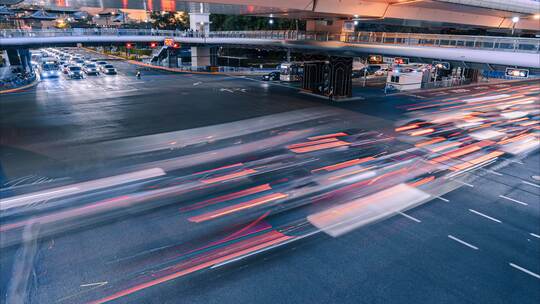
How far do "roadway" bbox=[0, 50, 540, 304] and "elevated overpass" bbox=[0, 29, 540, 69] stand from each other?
18.6 ft

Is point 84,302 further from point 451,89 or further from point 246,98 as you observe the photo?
point 451,89

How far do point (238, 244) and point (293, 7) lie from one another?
2076cm

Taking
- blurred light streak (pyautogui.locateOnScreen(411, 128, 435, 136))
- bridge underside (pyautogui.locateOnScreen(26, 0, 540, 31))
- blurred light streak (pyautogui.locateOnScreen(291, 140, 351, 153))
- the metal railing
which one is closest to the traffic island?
the metal railing

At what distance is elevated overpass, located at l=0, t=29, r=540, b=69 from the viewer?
17.5m

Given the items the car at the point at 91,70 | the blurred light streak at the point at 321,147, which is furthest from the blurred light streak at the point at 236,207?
the car at the point at 91,70

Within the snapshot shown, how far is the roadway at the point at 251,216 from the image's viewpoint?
915cm

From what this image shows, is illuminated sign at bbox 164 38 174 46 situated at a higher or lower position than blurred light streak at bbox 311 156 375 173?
higher

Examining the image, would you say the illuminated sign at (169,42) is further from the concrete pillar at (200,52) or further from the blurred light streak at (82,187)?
the blurred light streak at (82,187)

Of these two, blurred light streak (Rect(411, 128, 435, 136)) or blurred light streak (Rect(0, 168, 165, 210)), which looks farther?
blurred light streak (Rect(411, 128, 435, 136))

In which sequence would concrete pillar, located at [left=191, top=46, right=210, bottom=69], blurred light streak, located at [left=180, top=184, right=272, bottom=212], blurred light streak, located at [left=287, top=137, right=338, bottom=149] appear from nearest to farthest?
blurred light streak, located at [left=180, top=184, right=272, bottom=212] → blurred light streak, located at [left=287, top=137, right=338, bottom=149] → concrete pillar, located at [left=191, top=46, right=210, bottom=69]

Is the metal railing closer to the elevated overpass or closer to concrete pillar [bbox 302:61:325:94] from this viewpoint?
the elevated overpass

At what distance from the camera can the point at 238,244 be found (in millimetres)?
10805

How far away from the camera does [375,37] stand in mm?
26969

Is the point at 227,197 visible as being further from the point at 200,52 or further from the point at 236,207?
the point at 200,52
